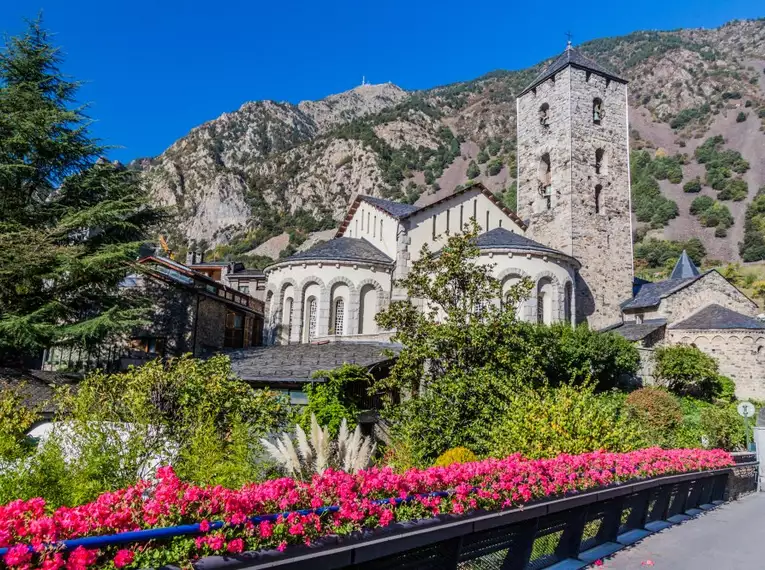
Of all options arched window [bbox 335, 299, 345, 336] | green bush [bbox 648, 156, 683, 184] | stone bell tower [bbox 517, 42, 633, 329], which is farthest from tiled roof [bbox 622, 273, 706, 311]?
green bush [bbox 648, 156, 683, 184]

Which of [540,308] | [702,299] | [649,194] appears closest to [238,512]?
[540,308]

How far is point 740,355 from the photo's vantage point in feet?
100

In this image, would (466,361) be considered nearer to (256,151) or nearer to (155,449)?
(155,449)

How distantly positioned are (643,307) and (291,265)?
20.6 meters

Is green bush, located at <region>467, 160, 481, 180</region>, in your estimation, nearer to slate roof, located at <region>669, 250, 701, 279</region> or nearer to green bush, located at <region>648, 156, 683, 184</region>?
green bush, located at <region>648, 156, 683, 184</region>

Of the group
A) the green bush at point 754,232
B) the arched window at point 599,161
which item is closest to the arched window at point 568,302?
the arched window at point 599,161

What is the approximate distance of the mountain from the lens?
102 metres

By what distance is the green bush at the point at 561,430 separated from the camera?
38.1 feet

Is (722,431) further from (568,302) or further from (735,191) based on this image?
(735,191)

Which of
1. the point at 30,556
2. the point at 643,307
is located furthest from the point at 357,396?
the point at 643,307

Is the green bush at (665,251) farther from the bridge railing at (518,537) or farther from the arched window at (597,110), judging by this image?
the bridge railing at (518,537)

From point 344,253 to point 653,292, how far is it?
763 inches

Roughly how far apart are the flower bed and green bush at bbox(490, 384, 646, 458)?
16.4ft

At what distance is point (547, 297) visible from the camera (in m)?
27.5
